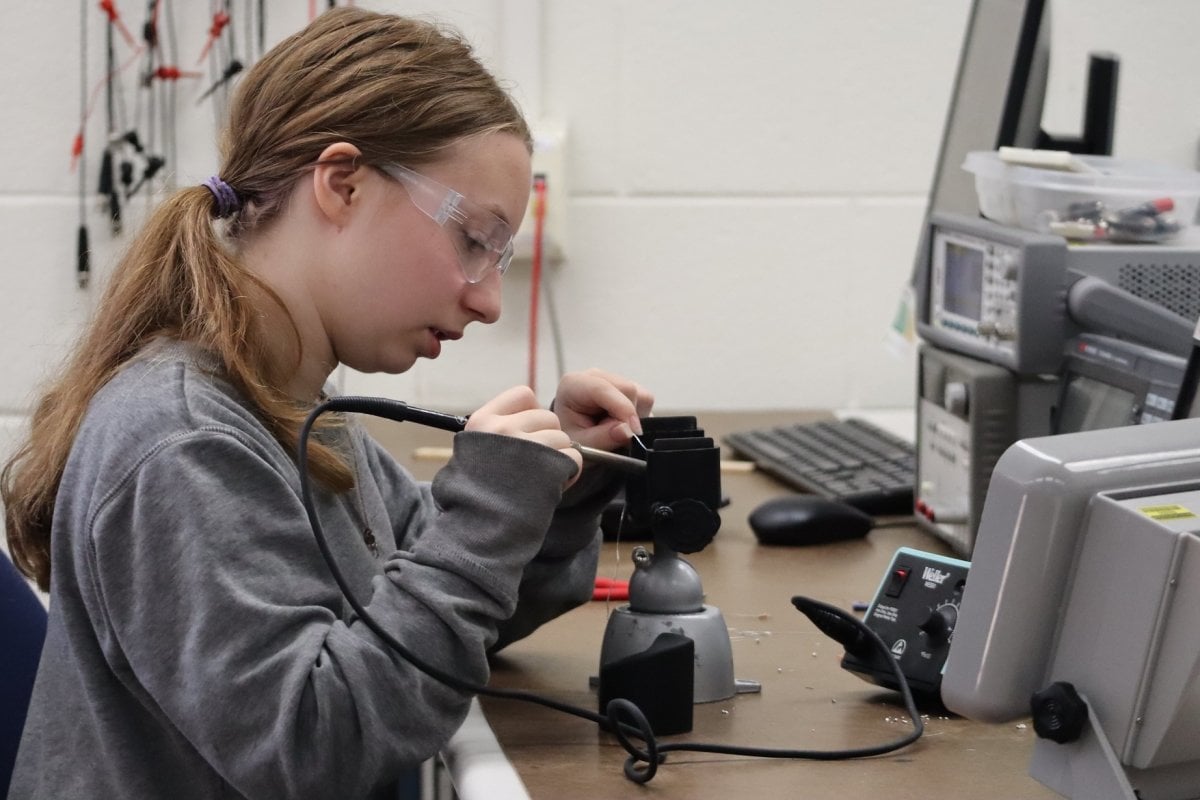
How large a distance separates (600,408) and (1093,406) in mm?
485

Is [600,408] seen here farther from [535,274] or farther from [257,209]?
[535,274]

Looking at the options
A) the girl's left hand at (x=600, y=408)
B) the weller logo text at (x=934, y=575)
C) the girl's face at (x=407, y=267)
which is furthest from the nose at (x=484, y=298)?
the weller logo text at (x=934, y=575)

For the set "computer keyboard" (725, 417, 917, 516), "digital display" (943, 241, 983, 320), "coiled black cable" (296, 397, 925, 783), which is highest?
"digital display" (943, 241, 983, 320)

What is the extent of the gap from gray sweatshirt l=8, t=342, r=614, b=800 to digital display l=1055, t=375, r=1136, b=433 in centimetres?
58

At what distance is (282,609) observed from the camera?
2.96 feet

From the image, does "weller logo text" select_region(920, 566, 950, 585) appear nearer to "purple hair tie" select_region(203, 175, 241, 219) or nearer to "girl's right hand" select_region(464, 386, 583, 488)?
"girl's right hand" select_region(464, 386, 583, 488)

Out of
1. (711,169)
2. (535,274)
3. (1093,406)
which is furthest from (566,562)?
(711,169)

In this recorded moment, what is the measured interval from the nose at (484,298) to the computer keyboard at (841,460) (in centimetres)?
67

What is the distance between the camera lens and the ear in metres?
1.06

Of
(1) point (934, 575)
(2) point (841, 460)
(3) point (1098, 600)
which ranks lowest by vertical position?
(2) point (841, 460)

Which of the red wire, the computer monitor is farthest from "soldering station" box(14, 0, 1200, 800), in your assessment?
the red wire

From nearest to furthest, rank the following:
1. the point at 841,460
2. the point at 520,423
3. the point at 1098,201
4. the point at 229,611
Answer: the point at 229,611
the point at 520,423
the point at 1098,201
the point at 841,460

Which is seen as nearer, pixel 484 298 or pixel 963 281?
pixel 484 298

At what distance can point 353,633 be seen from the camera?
0.94m
